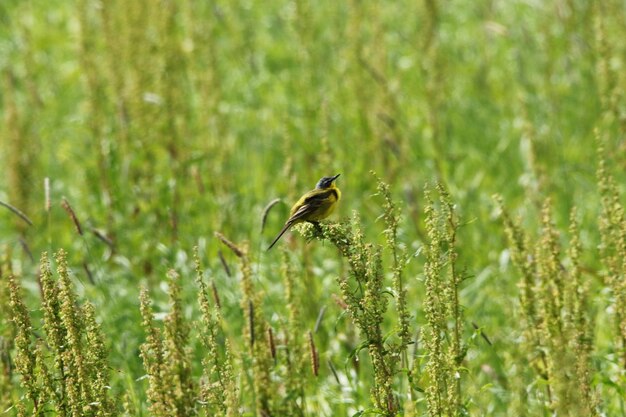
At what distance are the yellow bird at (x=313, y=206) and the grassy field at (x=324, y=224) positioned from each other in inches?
6.9

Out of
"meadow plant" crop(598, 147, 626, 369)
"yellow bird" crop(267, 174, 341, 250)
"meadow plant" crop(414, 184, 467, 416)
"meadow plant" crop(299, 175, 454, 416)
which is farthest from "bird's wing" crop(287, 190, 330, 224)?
"meadow plant" crop(598, 147, 626, 369)

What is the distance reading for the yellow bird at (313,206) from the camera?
12.6ft

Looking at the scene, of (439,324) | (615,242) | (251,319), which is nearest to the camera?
(439,324)

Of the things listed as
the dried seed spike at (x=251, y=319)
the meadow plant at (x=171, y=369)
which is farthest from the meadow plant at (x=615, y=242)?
the meadow plant at (x=171, y=369)

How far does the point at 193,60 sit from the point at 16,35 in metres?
4.30

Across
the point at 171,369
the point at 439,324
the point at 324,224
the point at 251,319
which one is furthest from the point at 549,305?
the point at 171,369

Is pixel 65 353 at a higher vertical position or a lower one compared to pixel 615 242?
lower

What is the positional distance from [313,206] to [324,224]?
0.42m

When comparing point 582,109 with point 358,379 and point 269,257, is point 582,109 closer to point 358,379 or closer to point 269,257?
point 269,257

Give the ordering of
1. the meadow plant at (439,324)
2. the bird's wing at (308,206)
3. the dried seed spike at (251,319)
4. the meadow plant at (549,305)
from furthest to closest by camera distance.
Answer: the bird's wing at (308,206), the meadow plant at (549,305), the dried seed spike at (251,319), the meadow plant at (439,324)

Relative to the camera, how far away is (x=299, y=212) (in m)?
3.82

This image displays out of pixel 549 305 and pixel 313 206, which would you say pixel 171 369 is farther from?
pixel 549 305

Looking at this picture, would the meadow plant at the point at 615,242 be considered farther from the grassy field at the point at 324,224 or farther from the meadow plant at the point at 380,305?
the meadow plant at the point at 380,305

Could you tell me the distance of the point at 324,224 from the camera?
11.3 feet
